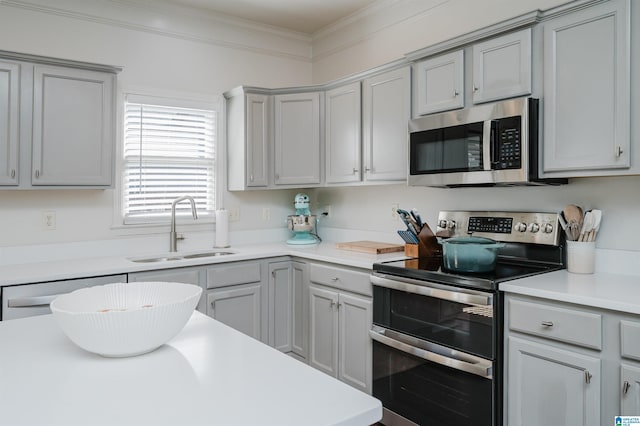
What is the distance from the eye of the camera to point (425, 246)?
9.29ft

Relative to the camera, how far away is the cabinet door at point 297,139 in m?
3.62

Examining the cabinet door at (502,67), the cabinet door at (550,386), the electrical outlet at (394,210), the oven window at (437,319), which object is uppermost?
the cabinet door at (502,67)

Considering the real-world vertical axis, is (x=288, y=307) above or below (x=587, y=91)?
below

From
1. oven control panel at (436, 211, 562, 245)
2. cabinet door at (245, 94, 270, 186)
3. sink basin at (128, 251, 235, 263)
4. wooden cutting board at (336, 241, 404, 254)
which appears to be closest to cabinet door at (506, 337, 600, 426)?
oven control panel at (436, 211, 562, 245)

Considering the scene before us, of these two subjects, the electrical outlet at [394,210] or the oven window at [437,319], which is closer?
the oven window at [437,319]

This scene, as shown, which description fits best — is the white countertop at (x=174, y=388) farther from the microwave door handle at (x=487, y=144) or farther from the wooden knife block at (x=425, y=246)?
the wooden knife block at (x=425, y=246)

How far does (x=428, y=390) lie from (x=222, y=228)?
6.65 feet

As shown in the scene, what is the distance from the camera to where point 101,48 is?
3.23 meters

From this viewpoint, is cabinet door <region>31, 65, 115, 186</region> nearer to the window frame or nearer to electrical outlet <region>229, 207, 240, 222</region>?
the window frame

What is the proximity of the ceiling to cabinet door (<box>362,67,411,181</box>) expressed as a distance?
0.84 meters

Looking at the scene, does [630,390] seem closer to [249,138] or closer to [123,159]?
[249,138]

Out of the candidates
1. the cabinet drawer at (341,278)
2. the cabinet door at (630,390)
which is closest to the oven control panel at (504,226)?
the cabinet drawer at (341,278)

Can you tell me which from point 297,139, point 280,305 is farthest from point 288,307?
point 297,139

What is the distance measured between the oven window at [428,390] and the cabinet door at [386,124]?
3.72ft
